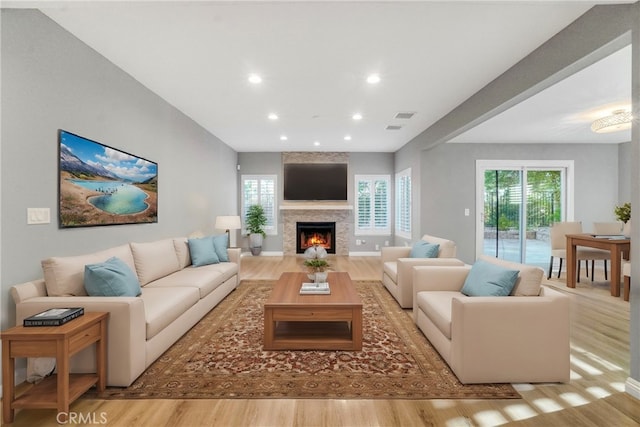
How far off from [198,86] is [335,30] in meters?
1.99

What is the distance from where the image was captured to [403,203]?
752 centimetres

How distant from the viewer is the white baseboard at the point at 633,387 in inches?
79.4

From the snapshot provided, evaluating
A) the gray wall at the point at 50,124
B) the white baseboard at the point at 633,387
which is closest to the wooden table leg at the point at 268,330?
the gray wall at the point at 50,124

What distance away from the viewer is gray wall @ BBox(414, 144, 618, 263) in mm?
6391

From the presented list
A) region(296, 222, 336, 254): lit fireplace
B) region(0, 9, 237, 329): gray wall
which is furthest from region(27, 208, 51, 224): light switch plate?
region(296, 222, 336, 254): lit fireplace

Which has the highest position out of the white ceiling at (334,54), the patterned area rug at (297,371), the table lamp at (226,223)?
the white ceiling at (334,54)

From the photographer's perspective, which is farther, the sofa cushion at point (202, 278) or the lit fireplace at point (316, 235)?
the lit fireplace at point (316, 235)

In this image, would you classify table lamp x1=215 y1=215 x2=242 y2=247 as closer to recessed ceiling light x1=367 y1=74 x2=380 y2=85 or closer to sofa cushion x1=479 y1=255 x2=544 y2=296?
recessed ceiling light x1=367 y1=74 x2=380 y2=85

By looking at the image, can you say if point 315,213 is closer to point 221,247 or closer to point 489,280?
point 221,247

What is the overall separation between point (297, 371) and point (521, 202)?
246 inches

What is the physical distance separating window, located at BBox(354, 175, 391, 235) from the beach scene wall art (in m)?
5.33

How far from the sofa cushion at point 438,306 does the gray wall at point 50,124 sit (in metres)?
3.18

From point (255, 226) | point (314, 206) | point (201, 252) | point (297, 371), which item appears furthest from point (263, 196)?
point (297, 371)

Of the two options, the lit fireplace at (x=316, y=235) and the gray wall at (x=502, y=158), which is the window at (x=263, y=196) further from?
the gray wall at (x=502, y=158)
